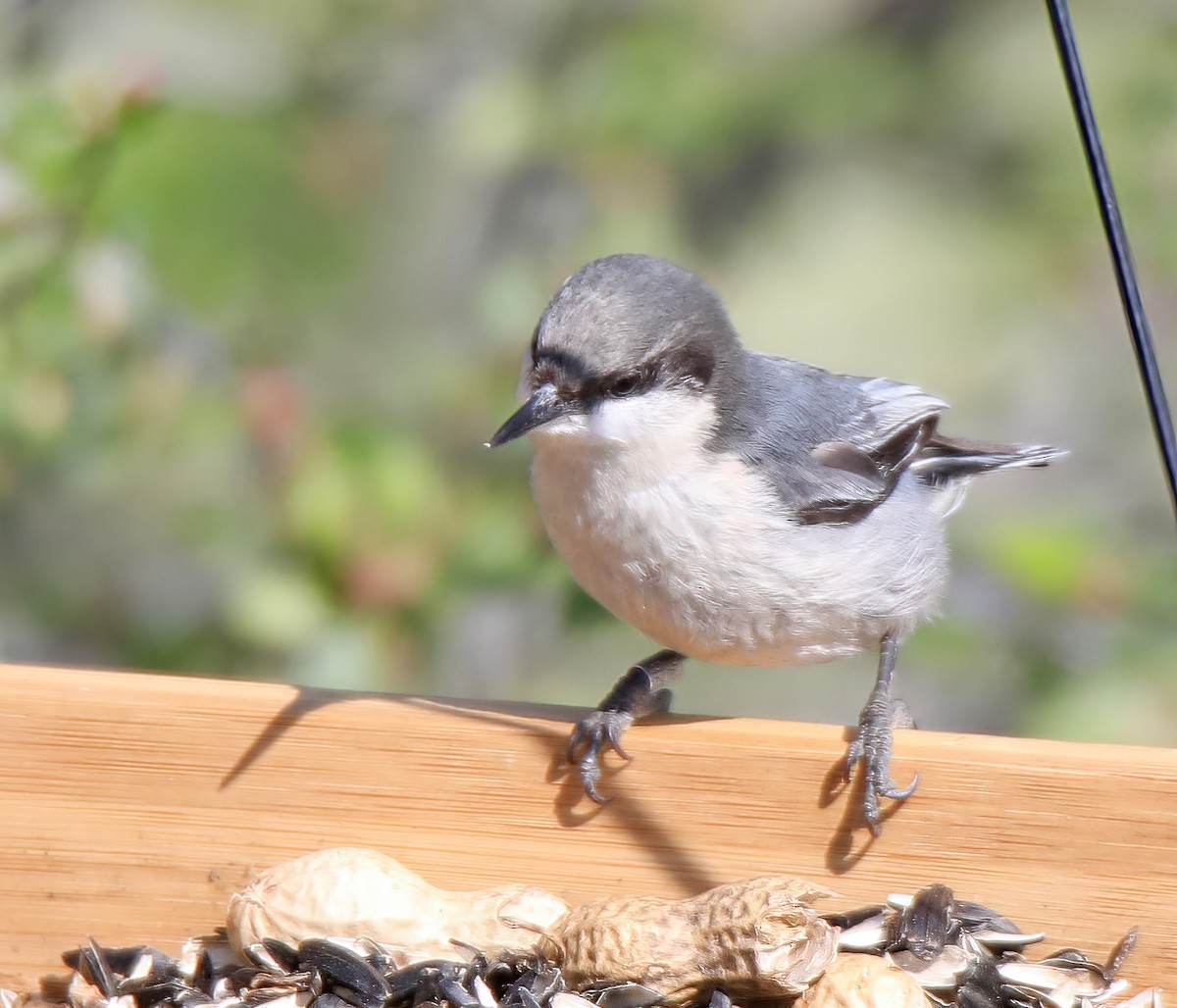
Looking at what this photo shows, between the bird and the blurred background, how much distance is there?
→ 0.62 m

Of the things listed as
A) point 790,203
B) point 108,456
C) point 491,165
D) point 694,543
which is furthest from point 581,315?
point 790,203

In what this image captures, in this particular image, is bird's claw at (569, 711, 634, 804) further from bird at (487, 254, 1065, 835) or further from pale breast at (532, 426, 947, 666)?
pale breast at (532, 426, 947, 666)

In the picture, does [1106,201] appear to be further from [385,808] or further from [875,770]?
[385,808]

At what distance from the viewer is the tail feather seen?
2619mm

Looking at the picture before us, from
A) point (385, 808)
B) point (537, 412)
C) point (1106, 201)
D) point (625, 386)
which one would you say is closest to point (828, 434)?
point (625, 386)

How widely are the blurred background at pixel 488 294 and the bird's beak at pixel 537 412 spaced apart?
797 mm

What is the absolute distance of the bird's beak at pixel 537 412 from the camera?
1.90 m

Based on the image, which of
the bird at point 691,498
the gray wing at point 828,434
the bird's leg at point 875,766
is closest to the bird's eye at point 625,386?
the bird at point 691,498

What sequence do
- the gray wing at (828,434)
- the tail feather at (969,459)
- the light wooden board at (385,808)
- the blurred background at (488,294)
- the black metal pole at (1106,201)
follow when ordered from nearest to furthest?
the black metal pole at (1106,201), the light wooden board at (385,808), the gray wing at (828,434), the tail feather at (969,459), the blurred background at (488,294)

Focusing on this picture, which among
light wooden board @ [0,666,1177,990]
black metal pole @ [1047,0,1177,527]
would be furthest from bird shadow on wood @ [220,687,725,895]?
black metal pole @ [1047,0,1177,527]

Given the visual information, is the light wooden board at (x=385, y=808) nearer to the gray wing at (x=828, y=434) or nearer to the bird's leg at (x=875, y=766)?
the bird's leg at (x=875, y=766)

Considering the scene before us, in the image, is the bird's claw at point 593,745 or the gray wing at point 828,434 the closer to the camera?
the bird's claw at point 593,745

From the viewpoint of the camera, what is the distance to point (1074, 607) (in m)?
3.07

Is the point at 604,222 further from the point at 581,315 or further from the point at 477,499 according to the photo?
the point at 581,315
